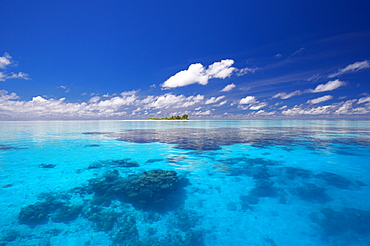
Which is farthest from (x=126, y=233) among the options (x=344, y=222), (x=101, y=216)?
(x=344, y=222)

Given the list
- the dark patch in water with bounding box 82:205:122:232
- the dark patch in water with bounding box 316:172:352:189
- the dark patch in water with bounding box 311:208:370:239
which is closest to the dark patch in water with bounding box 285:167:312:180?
the dark patch in water with bounding box 316:172:352:189

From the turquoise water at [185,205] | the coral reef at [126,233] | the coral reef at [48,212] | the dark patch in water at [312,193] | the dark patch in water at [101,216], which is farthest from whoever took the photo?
the dark patch in water at [312,193]

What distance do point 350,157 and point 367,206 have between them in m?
11.7

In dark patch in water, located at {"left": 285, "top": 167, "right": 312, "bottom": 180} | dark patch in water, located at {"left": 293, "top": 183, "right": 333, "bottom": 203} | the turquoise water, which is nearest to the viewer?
the turquoise water

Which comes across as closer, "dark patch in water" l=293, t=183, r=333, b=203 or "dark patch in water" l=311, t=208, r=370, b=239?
"dark patch in water" l=311, t=208, r=370, b=239

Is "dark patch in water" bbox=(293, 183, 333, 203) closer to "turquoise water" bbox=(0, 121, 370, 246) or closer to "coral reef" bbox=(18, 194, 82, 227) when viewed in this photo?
"turquoise water" bbox=(0, 121, 370, 246)

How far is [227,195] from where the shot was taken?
8734 millimetres

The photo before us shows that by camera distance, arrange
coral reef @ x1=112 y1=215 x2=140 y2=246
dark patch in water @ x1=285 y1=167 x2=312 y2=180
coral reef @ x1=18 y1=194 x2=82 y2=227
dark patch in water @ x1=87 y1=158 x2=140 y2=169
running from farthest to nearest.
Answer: dark patch in water @ x1=87 y1=158 x2=140 y2=169
dark patch in water @ x1=285 y1=167 x2=312 y2=180
coral reef @ x1=18 y1=194 x2=82 y2=227
coral reef @ x1=112 y1=215 x2=140 y2=246

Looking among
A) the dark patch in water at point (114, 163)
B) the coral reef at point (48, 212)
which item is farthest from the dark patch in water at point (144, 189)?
the dark patch in water at point (114, 163)

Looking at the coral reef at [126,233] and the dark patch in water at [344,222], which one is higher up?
the coral reef at [126,233]

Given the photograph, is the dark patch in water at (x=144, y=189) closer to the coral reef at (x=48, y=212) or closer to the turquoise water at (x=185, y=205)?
the turquoise water at (x=185, y=205)

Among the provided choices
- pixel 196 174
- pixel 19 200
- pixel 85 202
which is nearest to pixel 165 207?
pixel 85 202

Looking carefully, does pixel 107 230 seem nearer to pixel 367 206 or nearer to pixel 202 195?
pixel 202 195

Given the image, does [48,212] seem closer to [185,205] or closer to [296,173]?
[185,205]
